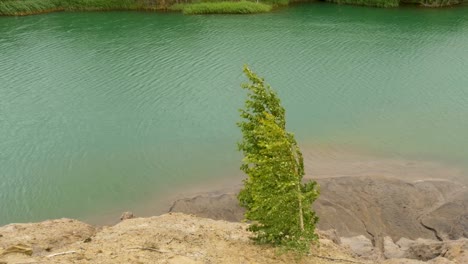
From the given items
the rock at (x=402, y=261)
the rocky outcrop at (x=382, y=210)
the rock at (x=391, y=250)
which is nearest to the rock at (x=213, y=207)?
the rocky outcrop at (x=382, y=210)

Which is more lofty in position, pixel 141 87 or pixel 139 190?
pixel 141 87

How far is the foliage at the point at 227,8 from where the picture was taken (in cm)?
4166

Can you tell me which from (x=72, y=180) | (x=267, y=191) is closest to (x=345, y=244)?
(x=267, y=191)

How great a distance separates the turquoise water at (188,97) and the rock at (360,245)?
603 cm

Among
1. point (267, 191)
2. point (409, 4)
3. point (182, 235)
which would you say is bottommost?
point (182, 235)

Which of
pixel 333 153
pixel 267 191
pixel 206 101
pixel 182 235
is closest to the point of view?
pixel 267 191

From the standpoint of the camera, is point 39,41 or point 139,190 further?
point 39,41

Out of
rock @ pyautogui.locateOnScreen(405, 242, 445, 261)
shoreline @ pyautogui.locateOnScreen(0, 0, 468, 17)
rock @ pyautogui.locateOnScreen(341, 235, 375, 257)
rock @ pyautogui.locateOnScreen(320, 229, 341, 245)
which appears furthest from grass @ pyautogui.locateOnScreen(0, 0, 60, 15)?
rock @ pyautogui.locateOnScreen(405, 242, 445, 261)

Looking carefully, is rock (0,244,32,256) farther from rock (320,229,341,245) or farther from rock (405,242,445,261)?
rock (405,242,445,261)

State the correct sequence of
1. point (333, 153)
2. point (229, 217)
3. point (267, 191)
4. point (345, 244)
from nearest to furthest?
1. point (267, 191)
2. point (345, 244)
3. point (229, 217)
4. point (333, 153)

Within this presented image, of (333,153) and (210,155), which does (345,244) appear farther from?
(210,155)

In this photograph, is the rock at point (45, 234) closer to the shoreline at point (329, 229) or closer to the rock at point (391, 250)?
the shoreline at point (329, 229)

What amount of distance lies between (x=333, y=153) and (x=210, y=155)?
15.9ft

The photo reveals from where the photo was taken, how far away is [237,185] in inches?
690
